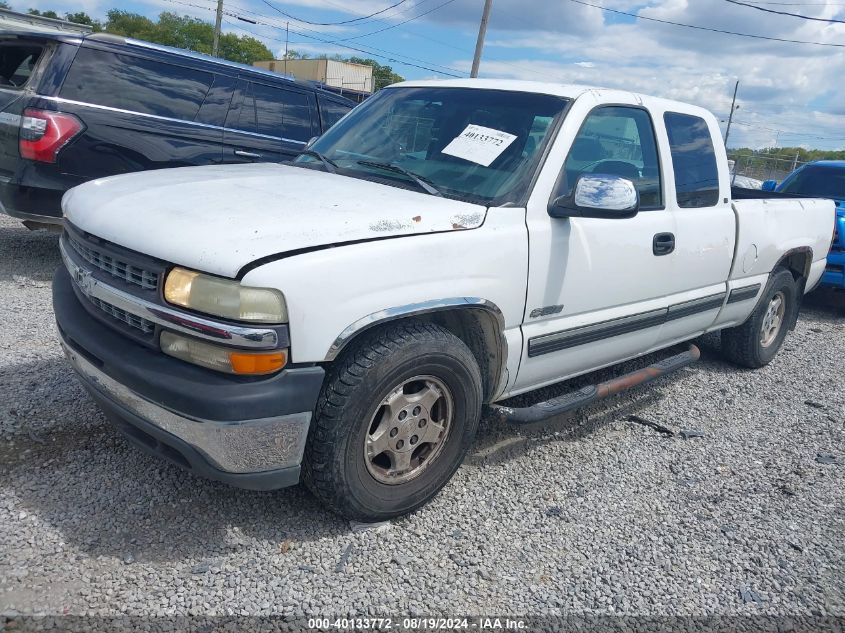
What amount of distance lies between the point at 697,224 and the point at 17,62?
18.8 ft

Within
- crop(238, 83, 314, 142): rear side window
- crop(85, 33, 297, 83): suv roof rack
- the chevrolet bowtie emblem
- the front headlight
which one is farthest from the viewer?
crop(238, 83, 314, 142): rear side window

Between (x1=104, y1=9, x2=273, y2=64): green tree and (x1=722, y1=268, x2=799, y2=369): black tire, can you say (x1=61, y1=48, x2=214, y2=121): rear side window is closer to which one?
(x1=722, y1=268, x2=799, y2=369): black tire

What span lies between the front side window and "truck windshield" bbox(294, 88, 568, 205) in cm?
21

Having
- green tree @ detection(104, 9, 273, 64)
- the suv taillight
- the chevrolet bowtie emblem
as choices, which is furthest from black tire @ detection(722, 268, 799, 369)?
green tree @ detection(104, 9, 273, 64)

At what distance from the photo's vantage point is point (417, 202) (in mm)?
2930

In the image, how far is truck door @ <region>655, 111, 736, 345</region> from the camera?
4078mm

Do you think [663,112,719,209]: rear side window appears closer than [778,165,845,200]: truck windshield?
Yes

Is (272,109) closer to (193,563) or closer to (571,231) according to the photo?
(571,231)

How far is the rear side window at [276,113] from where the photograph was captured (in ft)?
21.9

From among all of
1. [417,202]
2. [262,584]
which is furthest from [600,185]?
[262,584]

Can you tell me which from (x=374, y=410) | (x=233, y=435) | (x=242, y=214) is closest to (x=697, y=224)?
(x=374, y=410)

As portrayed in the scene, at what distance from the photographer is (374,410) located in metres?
2.67

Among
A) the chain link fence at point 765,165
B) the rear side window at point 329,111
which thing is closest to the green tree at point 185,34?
the chain link fence at point 765,165

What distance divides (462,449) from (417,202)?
1.12 m
